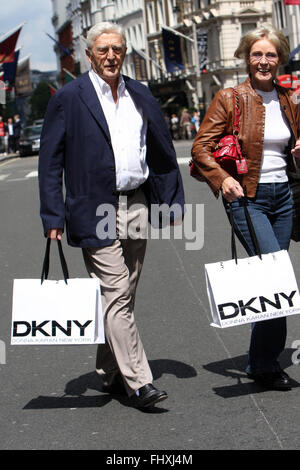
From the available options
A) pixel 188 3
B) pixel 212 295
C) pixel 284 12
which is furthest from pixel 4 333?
pixel 188 3

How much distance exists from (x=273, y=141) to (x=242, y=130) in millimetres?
170

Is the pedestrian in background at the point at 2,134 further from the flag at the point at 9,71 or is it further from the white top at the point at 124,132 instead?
the white top at the point at 124,132

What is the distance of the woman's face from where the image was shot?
203 inches

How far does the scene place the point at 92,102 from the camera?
16.6 feet

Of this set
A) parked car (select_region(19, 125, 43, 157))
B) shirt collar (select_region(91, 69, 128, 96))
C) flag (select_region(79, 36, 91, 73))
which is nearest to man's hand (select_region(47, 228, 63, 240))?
shirt collar (select_region(91, 69, 128, 96))

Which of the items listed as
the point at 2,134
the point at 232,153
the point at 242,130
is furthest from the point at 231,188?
the point at 2,134

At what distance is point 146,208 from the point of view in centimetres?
526

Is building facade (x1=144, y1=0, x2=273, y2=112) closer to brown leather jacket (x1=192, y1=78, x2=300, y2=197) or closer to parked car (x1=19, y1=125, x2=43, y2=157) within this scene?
parked car (x1=19, y1=125, x2=43, y2=157)

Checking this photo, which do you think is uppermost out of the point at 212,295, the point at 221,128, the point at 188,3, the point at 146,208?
the point at 188,3

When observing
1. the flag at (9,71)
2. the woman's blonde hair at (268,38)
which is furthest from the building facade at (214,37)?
the woman's blonde hair at (268,38)

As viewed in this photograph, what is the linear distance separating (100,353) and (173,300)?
2.84m

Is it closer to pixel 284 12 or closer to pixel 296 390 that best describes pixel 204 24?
pixel 284 12

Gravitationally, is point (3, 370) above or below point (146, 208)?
below

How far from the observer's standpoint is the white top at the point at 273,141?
520cm
